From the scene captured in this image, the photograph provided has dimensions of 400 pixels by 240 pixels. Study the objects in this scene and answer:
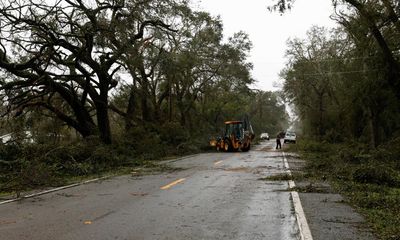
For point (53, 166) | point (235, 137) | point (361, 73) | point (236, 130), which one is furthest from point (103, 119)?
point (361, 73)

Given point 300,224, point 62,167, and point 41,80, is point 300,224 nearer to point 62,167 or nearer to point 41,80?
point 62,167

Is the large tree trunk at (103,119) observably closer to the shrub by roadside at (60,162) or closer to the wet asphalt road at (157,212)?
the shrub by roadside at (60,162)

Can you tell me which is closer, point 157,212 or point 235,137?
point 157,212

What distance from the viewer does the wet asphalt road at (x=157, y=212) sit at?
7.18 metres

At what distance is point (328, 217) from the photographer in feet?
27.3

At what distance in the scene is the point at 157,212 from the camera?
8.95 m

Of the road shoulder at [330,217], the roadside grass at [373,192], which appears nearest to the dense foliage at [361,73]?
the roadside grass at [373,192]

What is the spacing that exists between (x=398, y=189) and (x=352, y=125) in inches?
1183

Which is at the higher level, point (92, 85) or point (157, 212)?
point (92, 85)

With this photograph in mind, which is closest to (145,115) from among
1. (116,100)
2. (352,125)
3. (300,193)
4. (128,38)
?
(116,100)

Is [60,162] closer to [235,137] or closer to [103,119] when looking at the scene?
[103,119]

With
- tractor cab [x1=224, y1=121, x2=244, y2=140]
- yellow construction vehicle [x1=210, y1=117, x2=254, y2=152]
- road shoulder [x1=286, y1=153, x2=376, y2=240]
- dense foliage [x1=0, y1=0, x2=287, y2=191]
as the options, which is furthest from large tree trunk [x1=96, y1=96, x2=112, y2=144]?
road shoulder [x1=286, y1=153, x2=376, y2=240]

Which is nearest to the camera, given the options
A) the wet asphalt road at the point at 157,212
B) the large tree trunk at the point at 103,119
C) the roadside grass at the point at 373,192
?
the wet asphalt road at the point at 157,212

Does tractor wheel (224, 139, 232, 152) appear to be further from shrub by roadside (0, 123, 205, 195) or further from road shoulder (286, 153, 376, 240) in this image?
road shoulder (286, 153, 376, 240)
